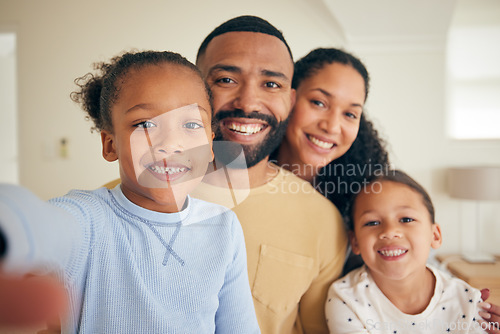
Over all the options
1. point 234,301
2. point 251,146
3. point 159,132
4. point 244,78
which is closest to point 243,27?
point 244,78

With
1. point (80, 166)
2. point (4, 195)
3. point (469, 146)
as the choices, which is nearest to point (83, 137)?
point (80, 166)

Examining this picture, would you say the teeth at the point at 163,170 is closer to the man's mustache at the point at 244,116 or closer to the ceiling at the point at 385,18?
the man's mustache at the point at 244,116

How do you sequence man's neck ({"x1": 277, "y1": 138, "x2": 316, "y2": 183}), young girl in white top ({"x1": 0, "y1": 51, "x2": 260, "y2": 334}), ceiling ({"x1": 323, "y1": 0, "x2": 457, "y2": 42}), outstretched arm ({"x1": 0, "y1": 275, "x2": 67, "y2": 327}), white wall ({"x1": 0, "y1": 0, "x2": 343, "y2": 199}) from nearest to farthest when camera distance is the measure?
outstretched arm ({"x1": 0, "y1": 275, "x2": 67, "y2": 327}) < young girl in white top ({"x1": 0, "y1": 51, "x2": 260, "y2": 334}) < white wall ({"x1": 0, "y1": 0, "x2": 343, "y2": 199}) < ceiling ({"x1": 323, "y1": 0, "x2": 457, "y2": 42}) < man's neck ({"x1": 277, "y1": 138, "x2": 316, "y2": 183})

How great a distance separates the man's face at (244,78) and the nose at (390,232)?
0.28 m

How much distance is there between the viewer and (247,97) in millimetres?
571

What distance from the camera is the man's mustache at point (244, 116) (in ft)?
1.82

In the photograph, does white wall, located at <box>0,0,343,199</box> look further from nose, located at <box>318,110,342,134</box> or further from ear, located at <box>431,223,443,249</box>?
ear, located at <box>431,223,443,249</box>

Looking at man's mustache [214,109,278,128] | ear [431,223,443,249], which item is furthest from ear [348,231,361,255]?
man's mustache [214,109,278,128]

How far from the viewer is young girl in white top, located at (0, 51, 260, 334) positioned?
37 centimetres

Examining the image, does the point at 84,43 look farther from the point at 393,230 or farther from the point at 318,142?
the point at 393,230

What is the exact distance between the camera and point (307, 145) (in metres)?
0.73

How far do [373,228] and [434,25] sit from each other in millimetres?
411

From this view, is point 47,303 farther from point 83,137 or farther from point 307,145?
point 307,145

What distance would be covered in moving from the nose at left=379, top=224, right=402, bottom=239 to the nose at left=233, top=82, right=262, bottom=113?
0.30 meters
